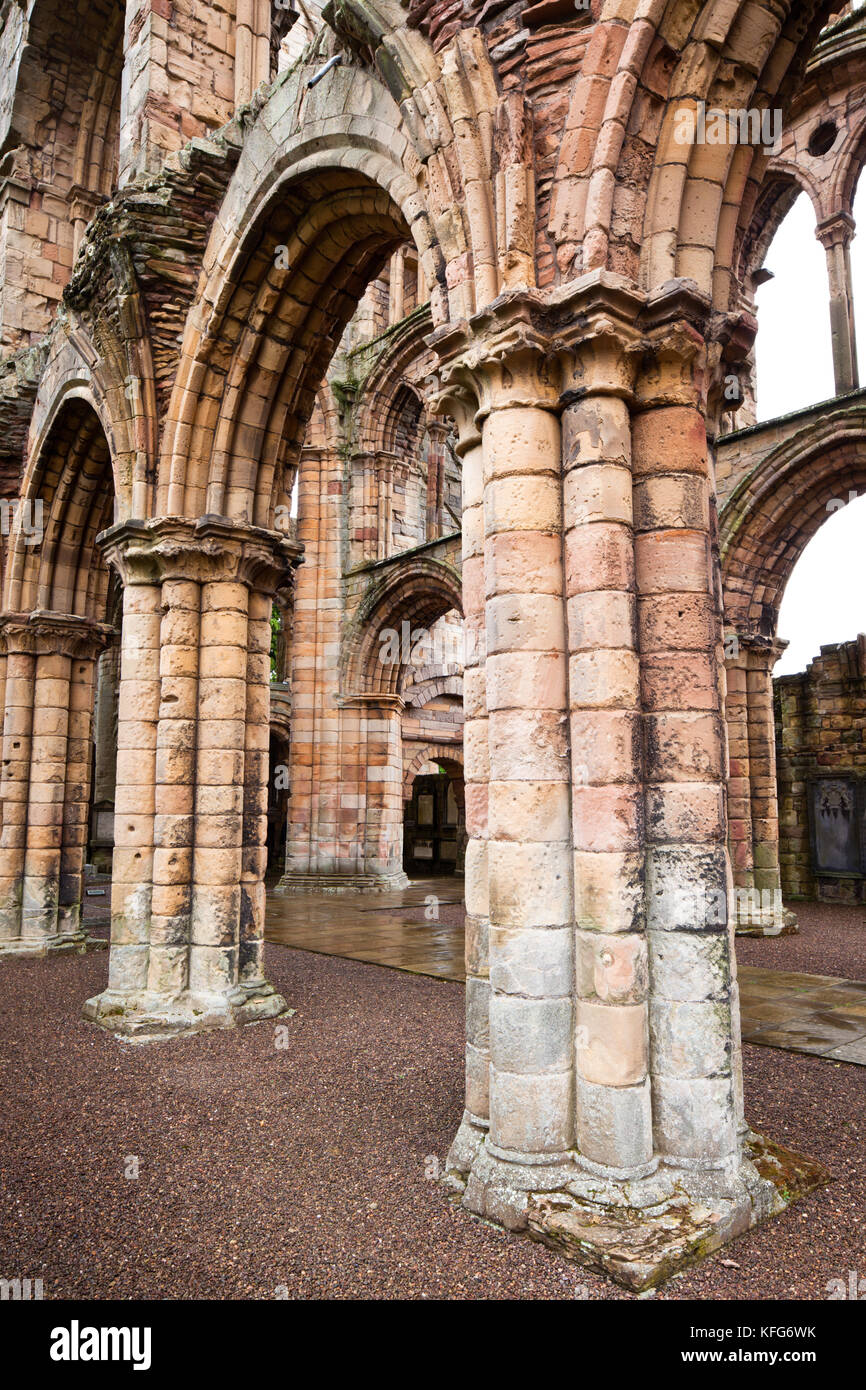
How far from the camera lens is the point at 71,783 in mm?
8773

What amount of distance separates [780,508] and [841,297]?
3051 mm

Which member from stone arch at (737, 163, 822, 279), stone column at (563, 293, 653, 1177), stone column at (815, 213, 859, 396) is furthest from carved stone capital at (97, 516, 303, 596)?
stone arch at (737, 163, 822, 279)

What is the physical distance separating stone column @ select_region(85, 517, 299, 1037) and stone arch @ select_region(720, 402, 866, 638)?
634 centimetres

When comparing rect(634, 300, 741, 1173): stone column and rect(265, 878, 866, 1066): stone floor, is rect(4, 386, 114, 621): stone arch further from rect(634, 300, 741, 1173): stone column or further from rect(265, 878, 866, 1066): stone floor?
rect(634, 300, 741, 1173): stone column

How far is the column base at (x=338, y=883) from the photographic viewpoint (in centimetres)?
1328

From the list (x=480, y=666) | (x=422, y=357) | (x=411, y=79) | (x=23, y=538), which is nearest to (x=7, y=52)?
(x=422, y=357)

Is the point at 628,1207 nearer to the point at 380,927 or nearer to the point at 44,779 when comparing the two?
the point at 44,779

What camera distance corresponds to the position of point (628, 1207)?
2.78 meters

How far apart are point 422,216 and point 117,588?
16.1 meters

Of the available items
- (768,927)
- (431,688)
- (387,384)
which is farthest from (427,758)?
(768,927)

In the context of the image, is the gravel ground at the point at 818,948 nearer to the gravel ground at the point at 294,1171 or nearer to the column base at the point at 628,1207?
the gravel ground at the point at 294,1171

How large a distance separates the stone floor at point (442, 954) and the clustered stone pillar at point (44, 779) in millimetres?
2174

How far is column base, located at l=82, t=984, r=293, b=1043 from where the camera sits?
546 centimetres

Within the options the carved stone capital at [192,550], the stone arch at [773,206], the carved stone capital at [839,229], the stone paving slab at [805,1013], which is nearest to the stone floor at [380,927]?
the stone paving slab at [805,1013]
